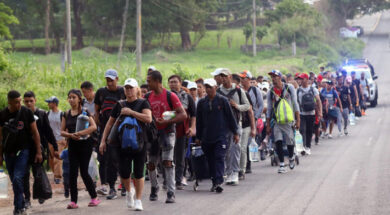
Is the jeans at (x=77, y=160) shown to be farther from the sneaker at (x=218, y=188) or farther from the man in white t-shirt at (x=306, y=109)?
the man in white t-shirt at (x=306, y=109)

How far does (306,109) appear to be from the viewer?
59.7ft

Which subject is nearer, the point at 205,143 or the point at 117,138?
the point at 117,138

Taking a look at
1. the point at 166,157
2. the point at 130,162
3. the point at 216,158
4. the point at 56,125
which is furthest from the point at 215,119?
the point at 56,125

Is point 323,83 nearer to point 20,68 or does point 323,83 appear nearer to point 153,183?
point 20,68

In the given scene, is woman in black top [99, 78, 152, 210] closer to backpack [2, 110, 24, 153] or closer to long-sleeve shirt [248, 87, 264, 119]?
backpack [2, 110, 24, 153]

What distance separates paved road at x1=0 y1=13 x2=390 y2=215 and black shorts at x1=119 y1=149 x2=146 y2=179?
1.79 ft

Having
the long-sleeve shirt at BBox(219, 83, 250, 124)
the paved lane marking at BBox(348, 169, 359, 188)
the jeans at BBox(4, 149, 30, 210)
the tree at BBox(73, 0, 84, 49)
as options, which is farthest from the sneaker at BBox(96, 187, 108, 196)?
the tree at BBox(73, 0, 84, 49)

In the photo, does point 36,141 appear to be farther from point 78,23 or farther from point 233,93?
point 78,23

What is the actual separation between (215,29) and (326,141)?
79.1 m

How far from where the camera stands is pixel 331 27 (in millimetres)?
96250

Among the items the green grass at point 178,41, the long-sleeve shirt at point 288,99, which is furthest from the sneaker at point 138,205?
the green grass at point 178,41

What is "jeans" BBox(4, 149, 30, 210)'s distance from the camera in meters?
10.2

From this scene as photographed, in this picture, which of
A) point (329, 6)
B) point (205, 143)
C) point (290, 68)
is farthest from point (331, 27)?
point (205, 143)

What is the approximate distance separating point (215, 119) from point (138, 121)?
2.50m
